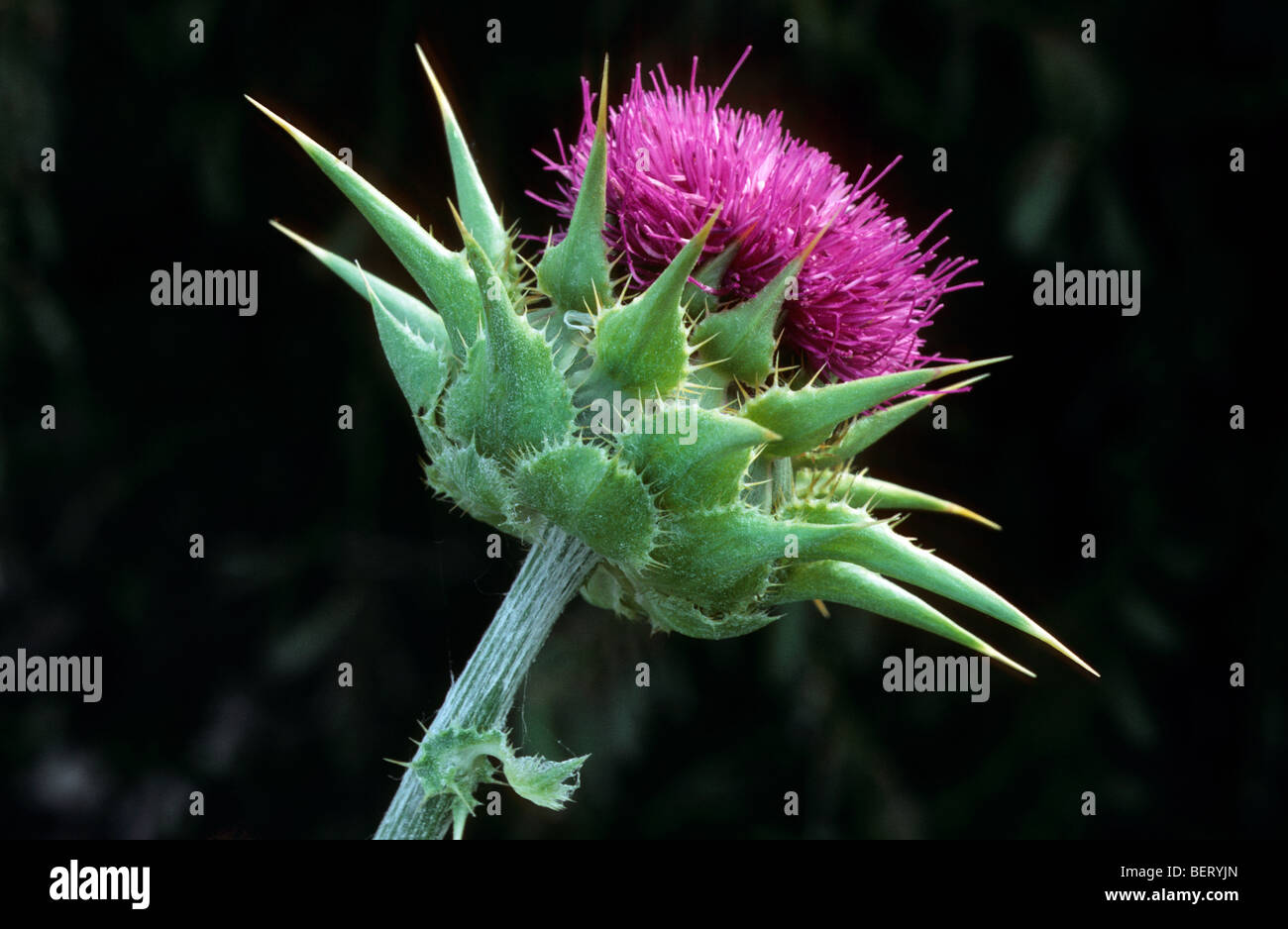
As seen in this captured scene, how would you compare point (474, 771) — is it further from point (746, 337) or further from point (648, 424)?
point (746, 337)

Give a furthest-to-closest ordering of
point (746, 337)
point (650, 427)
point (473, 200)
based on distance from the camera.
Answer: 1. point (473, 200)
2. point (746, 337)
3. point (650, 427)

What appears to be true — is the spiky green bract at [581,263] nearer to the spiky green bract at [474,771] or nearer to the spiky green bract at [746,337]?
the spiky green bract at [746,337]

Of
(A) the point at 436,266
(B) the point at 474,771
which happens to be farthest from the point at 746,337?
(B) the point at 474,771

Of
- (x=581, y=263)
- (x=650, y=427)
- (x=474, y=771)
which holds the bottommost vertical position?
(x=474, y=771)

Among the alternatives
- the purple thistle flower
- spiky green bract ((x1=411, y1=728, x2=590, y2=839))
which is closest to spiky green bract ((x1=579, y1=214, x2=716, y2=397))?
the purple thistle flower

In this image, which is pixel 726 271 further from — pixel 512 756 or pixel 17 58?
pixel 17 58

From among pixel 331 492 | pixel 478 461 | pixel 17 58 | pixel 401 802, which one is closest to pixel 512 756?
pixel 401 802
